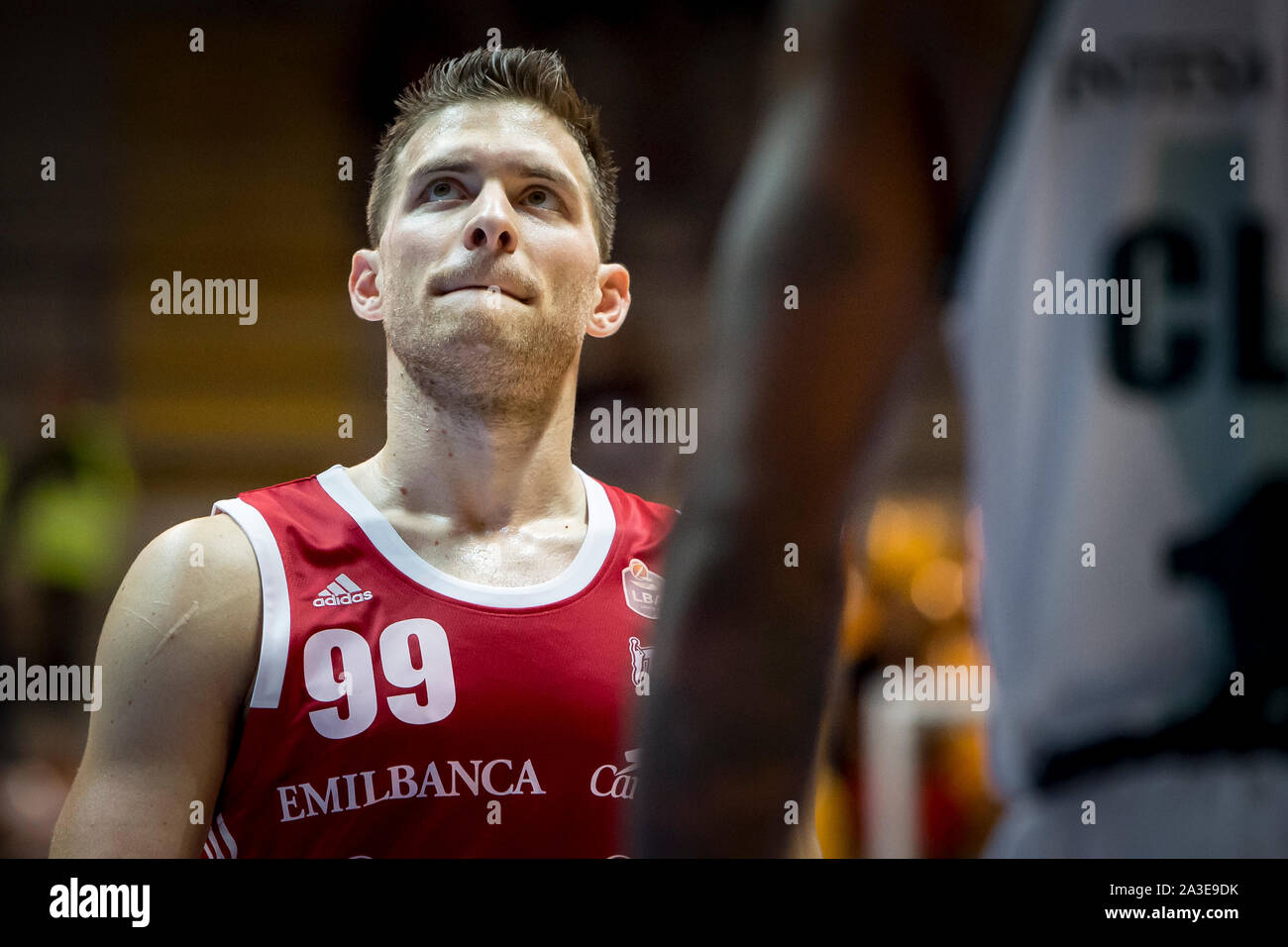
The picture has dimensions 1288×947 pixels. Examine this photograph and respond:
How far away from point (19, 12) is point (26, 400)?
721mm

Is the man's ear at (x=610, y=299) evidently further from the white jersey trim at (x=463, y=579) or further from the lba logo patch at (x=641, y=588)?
the lba logo patch at (x=641, y=588)

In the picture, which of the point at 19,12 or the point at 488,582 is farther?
the point at 19,12

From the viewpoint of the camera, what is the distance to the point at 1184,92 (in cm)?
202

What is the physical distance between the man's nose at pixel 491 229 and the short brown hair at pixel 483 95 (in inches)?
7.0

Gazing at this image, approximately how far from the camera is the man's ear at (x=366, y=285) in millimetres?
2023

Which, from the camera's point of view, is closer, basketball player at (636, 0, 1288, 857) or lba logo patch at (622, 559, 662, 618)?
basketball player at (636, 0, 1288, 857)

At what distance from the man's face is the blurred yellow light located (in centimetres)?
76

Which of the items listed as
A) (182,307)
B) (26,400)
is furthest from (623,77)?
(26,400)

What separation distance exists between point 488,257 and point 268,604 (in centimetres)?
68

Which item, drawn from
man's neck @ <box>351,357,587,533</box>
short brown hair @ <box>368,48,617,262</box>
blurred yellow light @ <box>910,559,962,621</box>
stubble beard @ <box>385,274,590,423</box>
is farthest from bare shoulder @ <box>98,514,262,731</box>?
blurred yellow light @ <box>910,559,962,621</box>

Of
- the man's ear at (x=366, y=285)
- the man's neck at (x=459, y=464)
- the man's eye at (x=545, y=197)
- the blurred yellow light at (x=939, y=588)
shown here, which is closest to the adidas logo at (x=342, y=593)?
the man's neck at (x=459, y=464)

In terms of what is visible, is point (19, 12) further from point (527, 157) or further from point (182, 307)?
point (527, 157)

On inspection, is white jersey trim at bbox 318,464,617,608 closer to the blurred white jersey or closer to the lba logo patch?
the lba logo patch

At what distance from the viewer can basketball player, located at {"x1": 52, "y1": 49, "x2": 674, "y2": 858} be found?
179 cm
